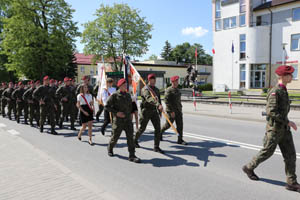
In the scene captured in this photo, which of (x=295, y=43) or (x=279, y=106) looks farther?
(x=295, y=43)

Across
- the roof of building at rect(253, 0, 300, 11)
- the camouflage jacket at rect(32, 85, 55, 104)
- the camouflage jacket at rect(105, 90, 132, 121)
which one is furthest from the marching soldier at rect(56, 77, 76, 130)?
the roof of building at rect(253, 0, 300, 11)

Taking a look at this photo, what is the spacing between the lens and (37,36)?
30922 mm

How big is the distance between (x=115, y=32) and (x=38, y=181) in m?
36.1

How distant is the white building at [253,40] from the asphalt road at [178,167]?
2452 centimetres

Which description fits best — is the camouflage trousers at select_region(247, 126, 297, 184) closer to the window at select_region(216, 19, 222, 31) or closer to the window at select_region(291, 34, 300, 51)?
the window at select_region(291, 34, 300, 51)

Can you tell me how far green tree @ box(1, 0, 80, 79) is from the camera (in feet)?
101

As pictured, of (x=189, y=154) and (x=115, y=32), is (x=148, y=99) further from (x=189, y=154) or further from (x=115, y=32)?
(x=115, y=32)

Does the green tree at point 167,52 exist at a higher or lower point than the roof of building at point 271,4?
higher

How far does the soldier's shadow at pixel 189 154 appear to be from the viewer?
18.7ft

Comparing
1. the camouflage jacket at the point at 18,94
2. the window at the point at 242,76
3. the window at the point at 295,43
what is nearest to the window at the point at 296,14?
the window at the point at 295,43

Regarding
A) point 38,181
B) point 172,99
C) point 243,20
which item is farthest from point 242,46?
point 38,181

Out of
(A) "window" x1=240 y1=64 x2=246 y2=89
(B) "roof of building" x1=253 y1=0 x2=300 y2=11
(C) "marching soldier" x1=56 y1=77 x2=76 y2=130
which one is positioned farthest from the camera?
(A) "window" x1=240 y1=64 x2=246 y2=89

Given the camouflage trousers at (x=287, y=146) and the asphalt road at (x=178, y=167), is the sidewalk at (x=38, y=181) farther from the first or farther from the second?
the camouflage trousers at (x=287, y=146)

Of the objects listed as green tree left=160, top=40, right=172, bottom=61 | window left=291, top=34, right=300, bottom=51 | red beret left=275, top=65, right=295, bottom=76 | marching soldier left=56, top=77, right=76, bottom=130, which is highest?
green tree left=160, top=40, right=172, bottom=61
